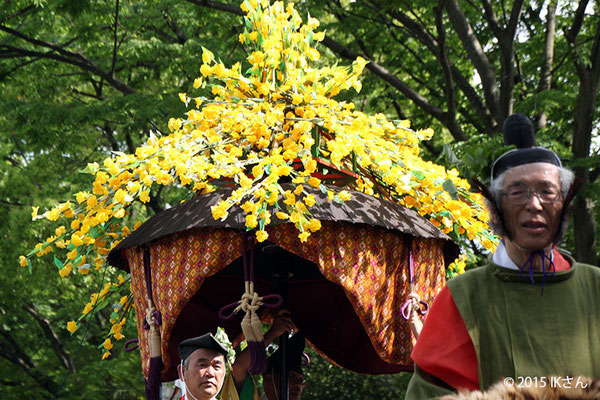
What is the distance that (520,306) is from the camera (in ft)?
7.59

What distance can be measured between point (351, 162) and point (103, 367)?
7.07m

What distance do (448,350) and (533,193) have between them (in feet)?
1.90

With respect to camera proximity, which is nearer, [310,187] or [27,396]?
[310,187]

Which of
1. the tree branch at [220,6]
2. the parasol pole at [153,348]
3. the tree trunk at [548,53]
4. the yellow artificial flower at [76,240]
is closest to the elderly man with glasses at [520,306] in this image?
the parasol pole at [153,348]

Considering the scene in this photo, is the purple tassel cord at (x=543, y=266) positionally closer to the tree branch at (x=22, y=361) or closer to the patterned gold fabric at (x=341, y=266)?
the patterned gold fabric at (x=341, y=266)

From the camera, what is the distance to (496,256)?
2.45m

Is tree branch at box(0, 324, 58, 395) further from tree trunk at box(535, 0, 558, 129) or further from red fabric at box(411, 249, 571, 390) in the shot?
red fabric at box(411, 249, 571, 390)

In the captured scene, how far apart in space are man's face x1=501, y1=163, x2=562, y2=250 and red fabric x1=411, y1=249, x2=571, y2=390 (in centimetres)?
14

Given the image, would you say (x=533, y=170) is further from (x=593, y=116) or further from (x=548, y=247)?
(x=593, y=116)

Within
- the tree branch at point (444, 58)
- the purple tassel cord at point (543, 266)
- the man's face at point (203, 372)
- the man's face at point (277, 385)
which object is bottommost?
the man's face at point (277, 385)

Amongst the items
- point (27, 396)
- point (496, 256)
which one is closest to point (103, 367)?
point (27, 396)

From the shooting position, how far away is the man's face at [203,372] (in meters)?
3.90

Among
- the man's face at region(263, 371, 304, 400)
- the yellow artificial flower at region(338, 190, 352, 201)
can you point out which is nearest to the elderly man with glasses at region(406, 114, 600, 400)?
the yellow artificial flower at region(338, 190, 352, 201)

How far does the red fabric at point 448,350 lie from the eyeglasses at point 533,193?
0.39 metres
